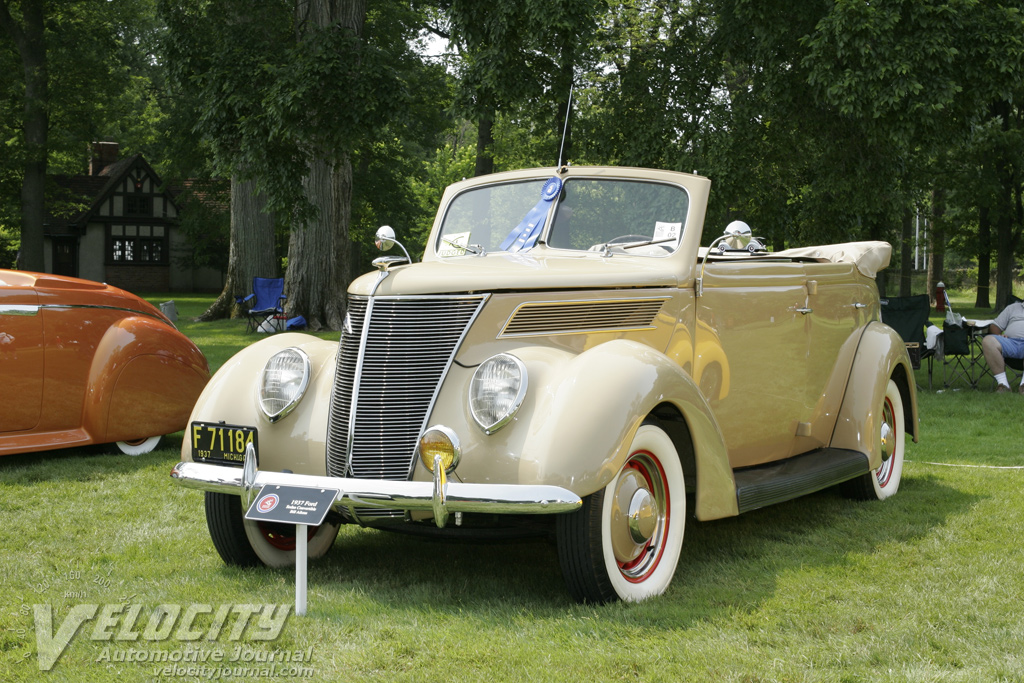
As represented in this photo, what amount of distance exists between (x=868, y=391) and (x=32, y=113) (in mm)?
21390

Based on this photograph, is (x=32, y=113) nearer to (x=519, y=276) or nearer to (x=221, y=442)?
(x=221, y=442)

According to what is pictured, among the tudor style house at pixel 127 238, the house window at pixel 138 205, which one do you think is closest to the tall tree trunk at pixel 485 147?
the tudor style house at pixel 127 238

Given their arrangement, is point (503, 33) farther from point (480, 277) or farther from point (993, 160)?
point (993, 160)

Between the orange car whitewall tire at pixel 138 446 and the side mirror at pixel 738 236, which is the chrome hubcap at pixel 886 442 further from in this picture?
the orange car whitewall tire at pixel 138 446

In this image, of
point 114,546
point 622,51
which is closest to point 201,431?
point 114,546

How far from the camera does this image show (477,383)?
3.79m

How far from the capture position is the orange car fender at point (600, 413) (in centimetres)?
357

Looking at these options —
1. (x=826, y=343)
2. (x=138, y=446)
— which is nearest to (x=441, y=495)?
(x=826, y=343)

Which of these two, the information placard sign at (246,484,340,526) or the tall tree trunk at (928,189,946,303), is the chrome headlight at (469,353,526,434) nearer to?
the information placard sign at (246,484,340,526)

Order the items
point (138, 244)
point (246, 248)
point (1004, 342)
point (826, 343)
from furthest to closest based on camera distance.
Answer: point (138, 244)
point (246, 248)
point (1004, 342)
point (826, 343)

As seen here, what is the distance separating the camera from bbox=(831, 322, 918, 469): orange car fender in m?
5.75

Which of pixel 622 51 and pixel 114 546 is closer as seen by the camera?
pixel 114 546

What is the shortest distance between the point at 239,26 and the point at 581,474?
13707mm

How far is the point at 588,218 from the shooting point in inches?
203
